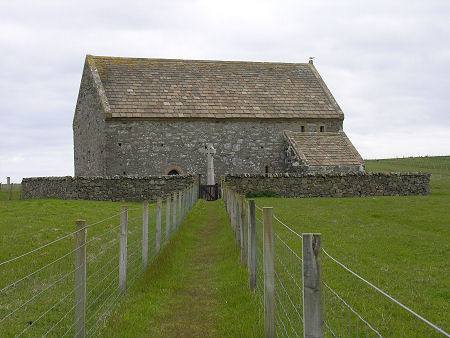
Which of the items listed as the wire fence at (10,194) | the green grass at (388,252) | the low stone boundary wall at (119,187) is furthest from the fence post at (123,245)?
the wire fence at (10,194)

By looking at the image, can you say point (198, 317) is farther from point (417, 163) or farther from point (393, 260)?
point (417, 163)

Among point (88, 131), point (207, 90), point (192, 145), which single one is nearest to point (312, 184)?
point (192, 145)

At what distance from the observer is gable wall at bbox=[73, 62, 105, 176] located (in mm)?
29703

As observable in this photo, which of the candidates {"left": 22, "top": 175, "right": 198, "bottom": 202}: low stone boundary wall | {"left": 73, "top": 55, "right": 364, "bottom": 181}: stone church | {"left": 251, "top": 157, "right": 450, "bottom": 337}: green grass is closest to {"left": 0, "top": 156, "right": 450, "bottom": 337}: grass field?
{"left": 251, "top": 157, "right": 450, "bottom": 337}: green grass

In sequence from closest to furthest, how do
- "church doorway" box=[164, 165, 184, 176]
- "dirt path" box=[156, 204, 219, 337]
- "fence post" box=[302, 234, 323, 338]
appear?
"fence post" box=[302, 234, 323, 338] → "dirt path" box=[156, 204, 219, 337] → "church doorway" box=[164, 165, 184, 176]

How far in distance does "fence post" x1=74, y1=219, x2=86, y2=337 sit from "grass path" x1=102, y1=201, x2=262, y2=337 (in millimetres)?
360

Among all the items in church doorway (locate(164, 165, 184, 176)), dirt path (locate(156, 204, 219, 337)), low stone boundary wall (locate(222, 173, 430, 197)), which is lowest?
dirt path (locate(156, 204, 219, 337))

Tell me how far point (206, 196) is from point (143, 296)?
2055cm

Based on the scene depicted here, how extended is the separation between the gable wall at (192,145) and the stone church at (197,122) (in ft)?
0.20

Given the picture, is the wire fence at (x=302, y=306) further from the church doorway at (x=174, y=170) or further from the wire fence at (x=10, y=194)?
the wire fence at (x=10, y=194)

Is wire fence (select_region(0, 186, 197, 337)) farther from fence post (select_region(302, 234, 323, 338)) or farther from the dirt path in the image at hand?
fence post (select_region(302, 234, 323, 338))

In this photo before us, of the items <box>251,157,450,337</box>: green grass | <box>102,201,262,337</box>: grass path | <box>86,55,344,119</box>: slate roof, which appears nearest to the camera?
<box>102,201,262,337</box>: grass path

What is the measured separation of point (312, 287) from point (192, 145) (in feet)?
86.6

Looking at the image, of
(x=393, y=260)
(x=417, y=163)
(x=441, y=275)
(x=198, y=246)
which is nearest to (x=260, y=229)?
(x=198, y=246)
